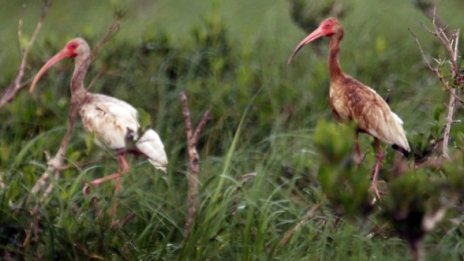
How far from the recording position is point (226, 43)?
388 inches

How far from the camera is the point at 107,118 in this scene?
822 cm

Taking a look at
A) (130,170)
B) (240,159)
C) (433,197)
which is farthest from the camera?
(240,159)

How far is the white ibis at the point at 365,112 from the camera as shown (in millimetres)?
6734

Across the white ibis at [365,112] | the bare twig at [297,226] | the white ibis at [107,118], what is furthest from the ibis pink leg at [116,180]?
the white ibis at [365,112]

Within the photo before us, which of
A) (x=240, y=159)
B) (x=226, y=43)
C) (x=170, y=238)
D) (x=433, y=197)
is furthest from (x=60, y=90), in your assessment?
(x=433, y=197)

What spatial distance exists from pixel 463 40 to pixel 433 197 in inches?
160

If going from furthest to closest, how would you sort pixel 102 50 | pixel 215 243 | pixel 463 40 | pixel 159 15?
1. pixel 159 15
2. pixel 102 50
3. pixel 463 40
4. pixel 215 243

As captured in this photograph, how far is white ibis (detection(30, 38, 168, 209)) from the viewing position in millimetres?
7738

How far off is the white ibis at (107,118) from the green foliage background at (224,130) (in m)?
0.10

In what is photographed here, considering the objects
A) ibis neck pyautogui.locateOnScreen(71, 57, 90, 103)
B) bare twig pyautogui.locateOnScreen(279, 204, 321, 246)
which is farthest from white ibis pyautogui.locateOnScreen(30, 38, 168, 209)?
bare twig pyautogui.locateOnScreen(279, 204, 321, 246)

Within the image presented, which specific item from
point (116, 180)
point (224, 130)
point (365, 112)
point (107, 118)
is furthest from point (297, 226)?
point (224, 130)

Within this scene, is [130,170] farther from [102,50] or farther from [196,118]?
[102,50]

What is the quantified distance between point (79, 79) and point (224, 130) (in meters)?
0.87

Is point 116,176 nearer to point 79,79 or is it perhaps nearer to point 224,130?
point 79,79
